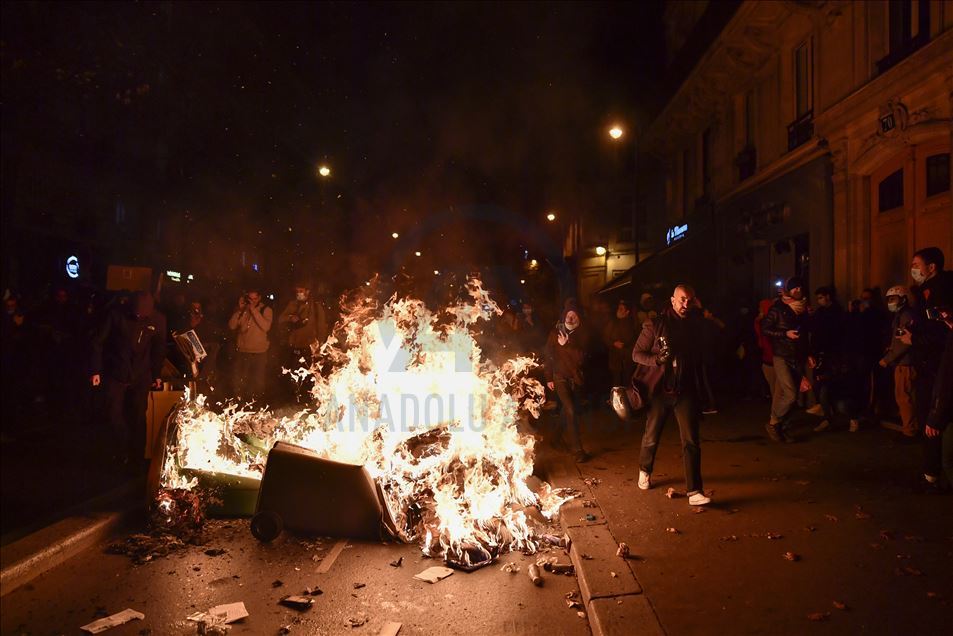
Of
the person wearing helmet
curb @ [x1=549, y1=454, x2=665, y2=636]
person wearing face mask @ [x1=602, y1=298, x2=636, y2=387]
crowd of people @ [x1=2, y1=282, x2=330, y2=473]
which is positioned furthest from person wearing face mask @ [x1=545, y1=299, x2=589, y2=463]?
the person wearing helmet

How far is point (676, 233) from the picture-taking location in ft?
69.9

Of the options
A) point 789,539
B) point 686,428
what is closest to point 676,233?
point 686,428

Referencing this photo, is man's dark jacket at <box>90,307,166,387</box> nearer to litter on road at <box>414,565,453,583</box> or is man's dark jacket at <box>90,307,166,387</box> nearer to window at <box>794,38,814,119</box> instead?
litter on road at <box>414,565,453,583</box>

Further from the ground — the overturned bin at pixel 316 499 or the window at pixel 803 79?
the window at pixel 803 79

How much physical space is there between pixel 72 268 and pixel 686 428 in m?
26.7

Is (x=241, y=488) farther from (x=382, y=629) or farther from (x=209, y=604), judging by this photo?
(x=382, y=629)

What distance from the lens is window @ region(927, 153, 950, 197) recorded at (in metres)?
9.30

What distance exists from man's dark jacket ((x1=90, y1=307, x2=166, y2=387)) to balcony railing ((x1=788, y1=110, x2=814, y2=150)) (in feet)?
41.9

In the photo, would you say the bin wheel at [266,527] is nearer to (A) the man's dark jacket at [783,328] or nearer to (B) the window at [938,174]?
(A) the man's dark jacket at [783,328]

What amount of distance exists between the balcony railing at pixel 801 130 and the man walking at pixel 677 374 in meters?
9.43

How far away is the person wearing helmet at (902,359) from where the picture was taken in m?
6.83

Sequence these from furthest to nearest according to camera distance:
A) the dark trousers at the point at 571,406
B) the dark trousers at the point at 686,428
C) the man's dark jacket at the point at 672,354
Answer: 1. the dark trousers at the point at 571,406
2. the man's dark jacket at the point at 672,354
3. the dark trousers at the point at 686,428

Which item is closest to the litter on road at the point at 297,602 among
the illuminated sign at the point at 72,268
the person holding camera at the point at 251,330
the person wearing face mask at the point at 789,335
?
the person wearing face mask at the point at 789,335

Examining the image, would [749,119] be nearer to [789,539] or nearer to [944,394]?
[944,394]
